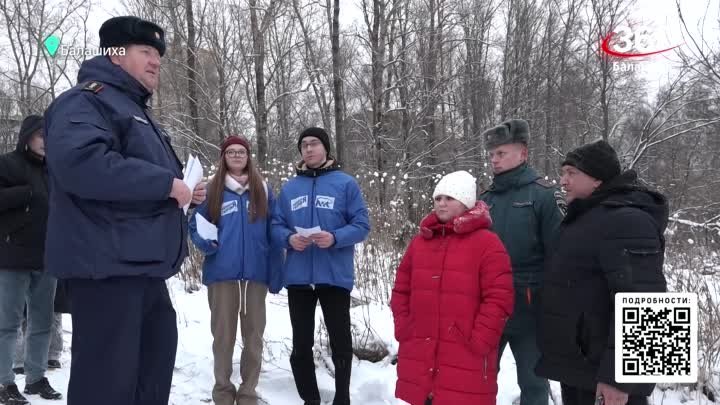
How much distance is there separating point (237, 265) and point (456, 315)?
1523 millimetres

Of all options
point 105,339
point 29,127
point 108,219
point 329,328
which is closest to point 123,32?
point 108,219

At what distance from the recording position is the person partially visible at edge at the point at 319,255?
134 inches

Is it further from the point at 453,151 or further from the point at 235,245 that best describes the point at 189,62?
the point at 235,245

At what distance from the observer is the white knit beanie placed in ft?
9.34

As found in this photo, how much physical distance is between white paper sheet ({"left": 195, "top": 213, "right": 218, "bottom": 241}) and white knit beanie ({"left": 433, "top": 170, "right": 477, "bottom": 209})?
58.4 inches

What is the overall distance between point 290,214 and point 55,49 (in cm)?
1593

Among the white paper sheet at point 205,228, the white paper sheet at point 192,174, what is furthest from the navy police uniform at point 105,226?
Answer: the white paper sheet at point 205,228

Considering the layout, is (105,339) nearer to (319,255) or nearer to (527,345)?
(319,255)

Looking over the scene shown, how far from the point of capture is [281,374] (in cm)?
418

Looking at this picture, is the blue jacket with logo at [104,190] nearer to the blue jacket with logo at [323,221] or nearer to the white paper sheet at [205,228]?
the white paper sheet at [205,228]

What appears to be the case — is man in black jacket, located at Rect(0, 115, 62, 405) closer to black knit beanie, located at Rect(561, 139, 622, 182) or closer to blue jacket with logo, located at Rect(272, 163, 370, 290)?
blue jacket with logo, located at Rect(272, 163, 370, 290)

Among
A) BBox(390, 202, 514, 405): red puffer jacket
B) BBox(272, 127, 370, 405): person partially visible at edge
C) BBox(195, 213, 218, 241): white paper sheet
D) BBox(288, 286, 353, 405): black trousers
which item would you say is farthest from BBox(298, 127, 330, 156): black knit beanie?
BBox(390, 202, 514, 405): red puffer jacket

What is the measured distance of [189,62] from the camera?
11.8 m

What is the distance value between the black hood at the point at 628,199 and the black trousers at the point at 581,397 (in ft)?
2.38
